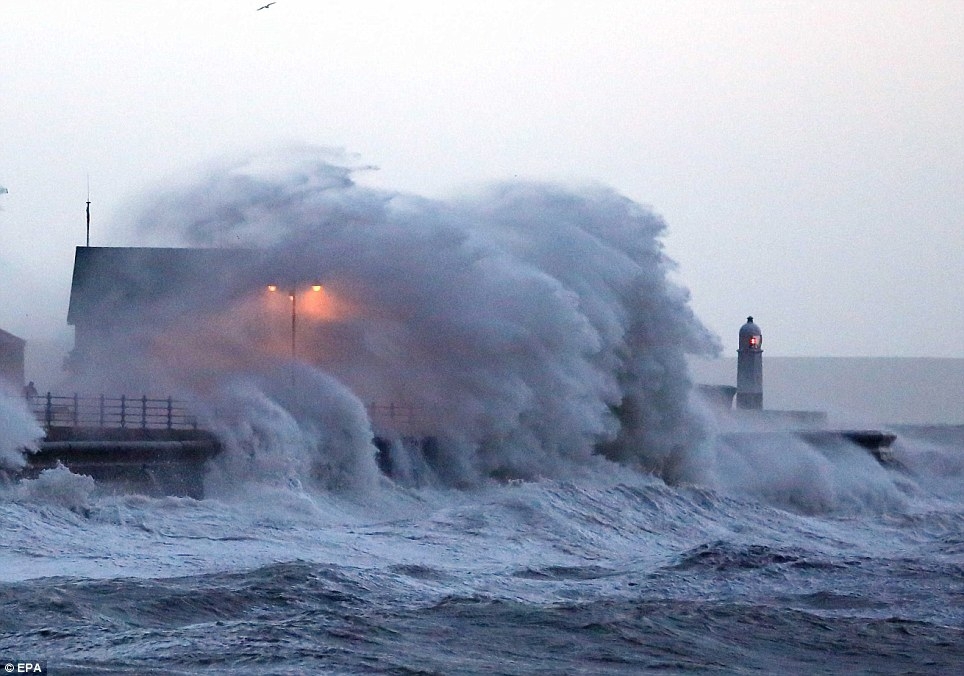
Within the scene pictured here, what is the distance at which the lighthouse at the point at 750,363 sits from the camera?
42.2 m

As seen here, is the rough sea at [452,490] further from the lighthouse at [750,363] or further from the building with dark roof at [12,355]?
the lighthouse at [750,363]

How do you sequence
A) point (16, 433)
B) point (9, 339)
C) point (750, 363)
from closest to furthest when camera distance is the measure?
1. point (16, 433)
2. point (9, 339)
3. point (750, 363)

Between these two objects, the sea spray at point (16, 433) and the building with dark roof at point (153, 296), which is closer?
the sea spray at point (16, 433)

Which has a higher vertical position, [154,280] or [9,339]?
[154,280]

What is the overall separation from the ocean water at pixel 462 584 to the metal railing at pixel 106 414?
212 centimetres

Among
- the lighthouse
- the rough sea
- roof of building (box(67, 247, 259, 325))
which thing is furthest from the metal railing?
the lighthouse

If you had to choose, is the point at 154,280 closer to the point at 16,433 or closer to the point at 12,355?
the point at 12,355

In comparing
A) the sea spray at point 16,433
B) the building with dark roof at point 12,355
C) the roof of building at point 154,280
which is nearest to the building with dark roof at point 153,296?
the roof of building at point 154,280

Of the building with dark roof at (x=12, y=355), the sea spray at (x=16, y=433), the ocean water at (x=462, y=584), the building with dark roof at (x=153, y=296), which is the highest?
the building with dark roof at (x=153, y=296)

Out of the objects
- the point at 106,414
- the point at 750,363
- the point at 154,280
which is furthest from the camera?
the point at 750,363

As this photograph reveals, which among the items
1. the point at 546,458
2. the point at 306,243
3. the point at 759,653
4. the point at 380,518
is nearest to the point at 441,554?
the point at 380,518

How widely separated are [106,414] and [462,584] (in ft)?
28.4

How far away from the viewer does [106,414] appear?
Result: 67.8ft

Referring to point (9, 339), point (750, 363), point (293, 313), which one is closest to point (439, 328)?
point (293, 313)
